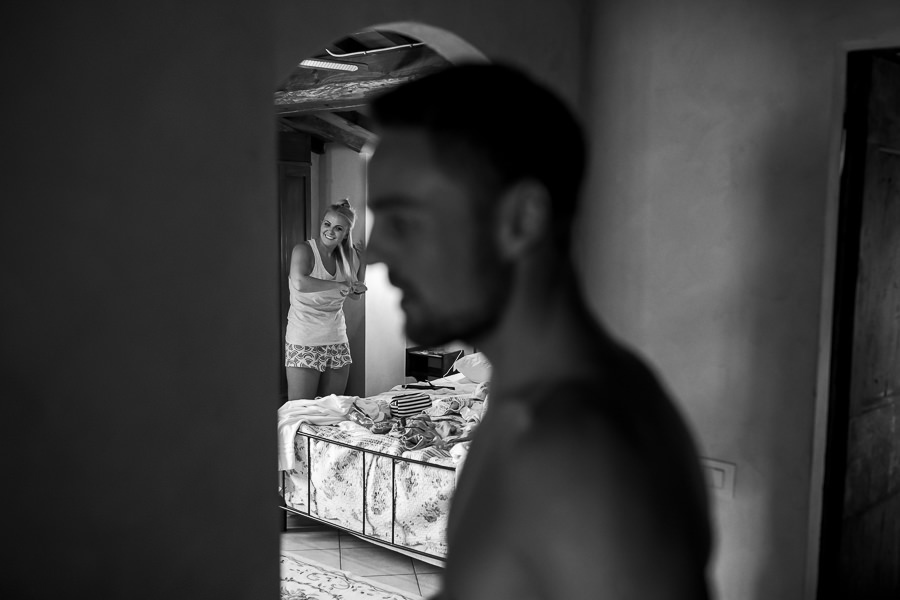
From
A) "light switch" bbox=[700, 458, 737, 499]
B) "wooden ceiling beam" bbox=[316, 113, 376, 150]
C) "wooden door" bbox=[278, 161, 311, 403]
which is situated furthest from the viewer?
"wooden door" bbox=[278, 161, 311, 403]

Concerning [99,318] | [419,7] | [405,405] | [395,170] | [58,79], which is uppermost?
[419,7]

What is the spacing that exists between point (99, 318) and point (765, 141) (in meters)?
1.93

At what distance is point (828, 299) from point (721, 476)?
2.17ft

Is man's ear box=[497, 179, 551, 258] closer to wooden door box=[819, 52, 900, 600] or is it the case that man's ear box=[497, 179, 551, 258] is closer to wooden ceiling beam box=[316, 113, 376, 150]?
wooden door box=[819, 52, 900, 600]

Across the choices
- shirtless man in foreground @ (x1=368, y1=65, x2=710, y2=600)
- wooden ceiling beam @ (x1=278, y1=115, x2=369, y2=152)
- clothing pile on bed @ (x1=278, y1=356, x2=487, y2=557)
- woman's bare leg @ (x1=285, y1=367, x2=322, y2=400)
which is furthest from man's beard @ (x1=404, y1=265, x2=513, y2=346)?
wooden ceiling beam @ (x1=278, y1=115, x2=369, y2=152)

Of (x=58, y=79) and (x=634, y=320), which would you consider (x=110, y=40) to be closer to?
(x=58, y=79)

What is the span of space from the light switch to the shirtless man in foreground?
6.47ft

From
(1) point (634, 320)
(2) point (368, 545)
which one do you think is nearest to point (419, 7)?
(1) point (634, 320)

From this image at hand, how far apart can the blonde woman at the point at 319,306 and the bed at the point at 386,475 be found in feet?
3.06

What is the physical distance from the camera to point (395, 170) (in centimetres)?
68

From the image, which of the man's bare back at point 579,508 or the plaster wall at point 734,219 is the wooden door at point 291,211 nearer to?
the plaster wall at point 734,219

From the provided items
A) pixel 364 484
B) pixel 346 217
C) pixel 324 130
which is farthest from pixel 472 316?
pixel 324 130

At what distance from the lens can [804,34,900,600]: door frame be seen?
2.26 metres

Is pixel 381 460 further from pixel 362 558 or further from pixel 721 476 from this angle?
pixel 721 476
